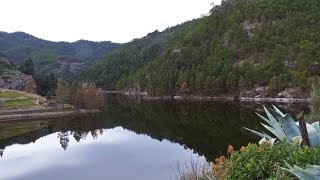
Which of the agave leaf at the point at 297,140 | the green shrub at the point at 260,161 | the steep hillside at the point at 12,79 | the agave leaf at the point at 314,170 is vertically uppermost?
the steep hillside at the point at 12,79

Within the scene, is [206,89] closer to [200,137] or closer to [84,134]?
[84,134]

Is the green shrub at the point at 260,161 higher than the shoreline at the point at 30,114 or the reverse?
higher

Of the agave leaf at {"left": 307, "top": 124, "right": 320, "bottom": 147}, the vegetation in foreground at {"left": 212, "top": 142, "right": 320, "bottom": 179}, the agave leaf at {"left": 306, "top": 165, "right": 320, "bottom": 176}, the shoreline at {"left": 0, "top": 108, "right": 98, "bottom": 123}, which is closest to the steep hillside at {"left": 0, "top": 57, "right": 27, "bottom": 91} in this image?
the shoreline at {"left": 0, "top": 108, "right": 98, "bottom": 123}

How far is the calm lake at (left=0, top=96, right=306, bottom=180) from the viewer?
145 ft

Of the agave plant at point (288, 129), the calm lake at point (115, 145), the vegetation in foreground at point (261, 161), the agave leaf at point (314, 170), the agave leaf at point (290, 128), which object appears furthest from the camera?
the calm lake at point (115, 145)

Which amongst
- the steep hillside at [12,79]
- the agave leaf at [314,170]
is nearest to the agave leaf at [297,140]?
the agave leaf at [314,170]

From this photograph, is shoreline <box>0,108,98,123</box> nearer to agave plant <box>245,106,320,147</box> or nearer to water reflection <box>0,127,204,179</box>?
water reflection <box>0,127,204,179</box>

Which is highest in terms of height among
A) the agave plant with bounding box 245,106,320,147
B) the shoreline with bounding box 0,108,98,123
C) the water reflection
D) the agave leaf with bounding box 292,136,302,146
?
the agave plant with bounding box 245,106,320,147

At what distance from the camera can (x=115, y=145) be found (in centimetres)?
6294

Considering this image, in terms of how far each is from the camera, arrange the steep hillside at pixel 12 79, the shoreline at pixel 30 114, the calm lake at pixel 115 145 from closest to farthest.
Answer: the calm lake at pixel 115 145 < the shoreline at pixel 30 114 < the steep hillside at pixel 12 79

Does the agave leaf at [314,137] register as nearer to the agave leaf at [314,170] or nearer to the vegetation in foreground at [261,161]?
the vegetation in foreground at [261,161]

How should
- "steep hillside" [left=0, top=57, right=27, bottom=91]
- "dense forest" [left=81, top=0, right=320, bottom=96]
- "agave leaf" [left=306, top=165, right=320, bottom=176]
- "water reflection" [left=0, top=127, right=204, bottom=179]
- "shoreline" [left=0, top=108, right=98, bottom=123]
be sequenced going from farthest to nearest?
"steep hillside" [left=0, top=57, right=27, bottom=91]
"dense forest" [left=81, top=0, right=320, bottom=96]
"shoreline" [left=0, top=108, right=98, bottom=123]
"water reflection" [left=0, top=127, right=204, bottom=179]
"agave leaf" [left=306, top=165, right=320, bottom=176]

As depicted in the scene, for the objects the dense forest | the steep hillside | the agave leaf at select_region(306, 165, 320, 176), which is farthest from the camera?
the steep hillside

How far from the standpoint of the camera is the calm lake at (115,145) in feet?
145
